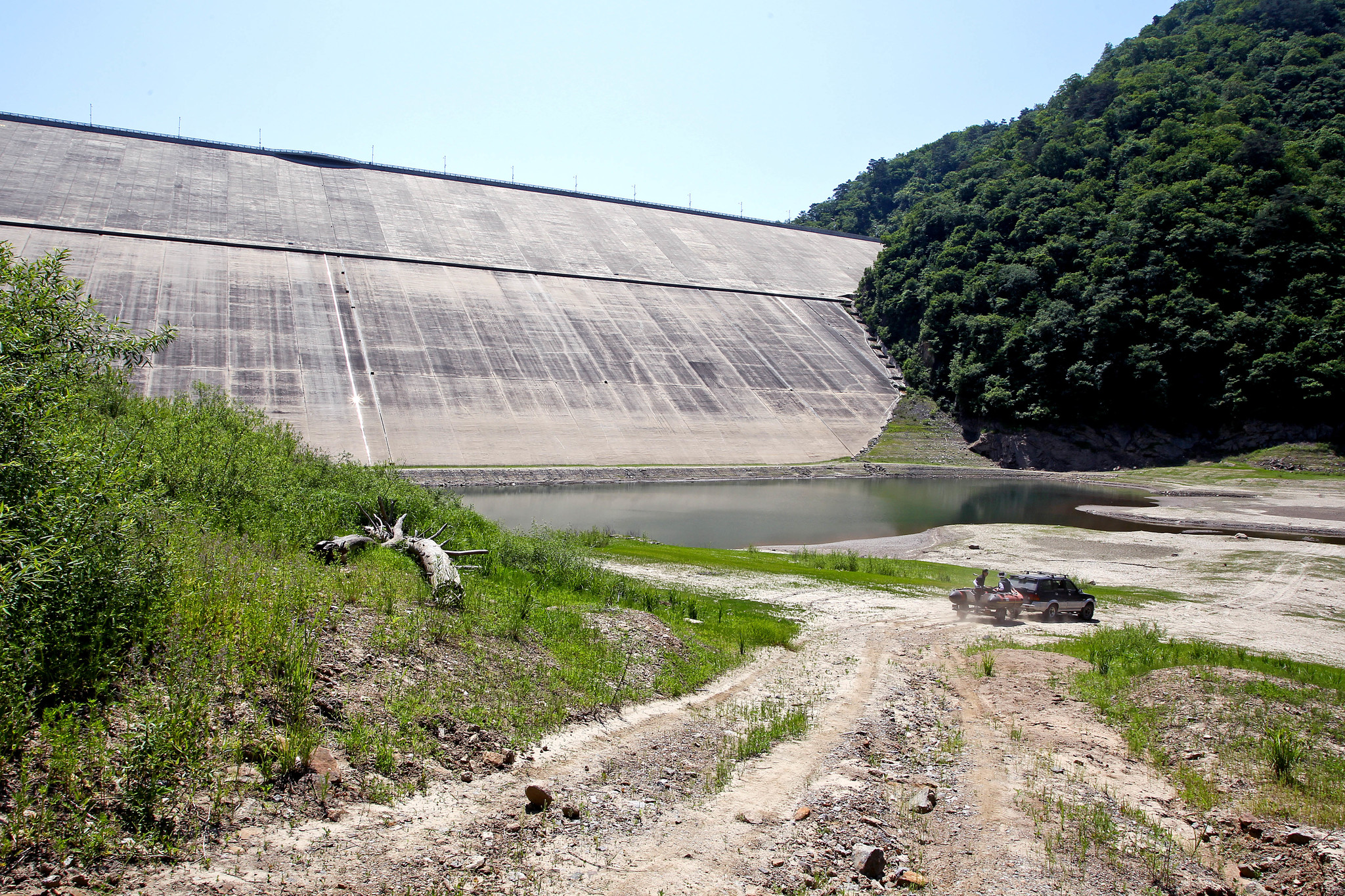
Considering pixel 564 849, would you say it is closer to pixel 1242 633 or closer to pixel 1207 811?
pixel 1207 811

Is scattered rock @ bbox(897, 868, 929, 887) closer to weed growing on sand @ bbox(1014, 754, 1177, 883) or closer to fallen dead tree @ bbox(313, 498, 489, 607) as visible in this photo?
weed growing on sand @ bbox(1014, 754, 1177, 883)

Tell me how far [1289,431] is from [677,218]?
6870 centimetres

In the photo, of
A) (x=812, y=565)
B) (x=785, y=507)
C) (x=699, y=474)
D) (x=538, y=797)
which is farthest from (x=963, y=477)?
(x=538, y=797)

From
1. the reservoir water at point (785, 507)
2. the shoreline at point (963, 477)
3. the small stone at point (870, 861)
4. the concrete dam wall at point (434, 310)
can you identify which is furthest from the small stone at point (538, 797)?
the concrete dam wall at point (434, 310)

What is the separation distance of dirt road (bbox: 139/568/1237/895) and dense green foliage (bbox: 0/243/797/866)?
1.90ft

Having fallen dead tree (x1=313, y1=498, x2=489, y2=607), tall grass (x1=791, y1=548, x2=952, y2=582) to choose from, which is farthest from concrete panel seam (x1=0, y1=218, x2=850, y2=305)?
fallen dead tree (x1=313, y1=498, x2=489, y2=607)

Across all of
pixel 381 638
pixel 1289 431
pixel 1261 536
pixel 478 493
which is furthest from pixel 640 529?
pixel 1289 431

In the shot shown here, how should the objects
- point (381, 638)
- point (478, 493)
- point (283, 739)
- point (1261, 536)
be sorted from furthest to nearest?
point (478, 493)
point (1261, 536)
point (381, 638)
point (283, 739)

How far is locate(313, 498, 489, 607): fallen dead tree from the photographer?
1306 cm

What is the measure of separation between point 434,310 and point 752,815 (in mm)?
63343

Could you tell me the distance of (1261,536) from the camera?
127 ft

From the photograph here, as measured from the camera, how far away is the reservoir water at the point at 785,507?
120 feet

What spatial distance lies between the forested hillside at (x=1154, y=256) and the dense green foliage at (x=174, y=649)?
68124mm

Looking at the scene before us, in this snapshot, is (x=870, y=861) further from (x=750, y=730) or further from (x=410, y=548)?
(x=410, y=548)
